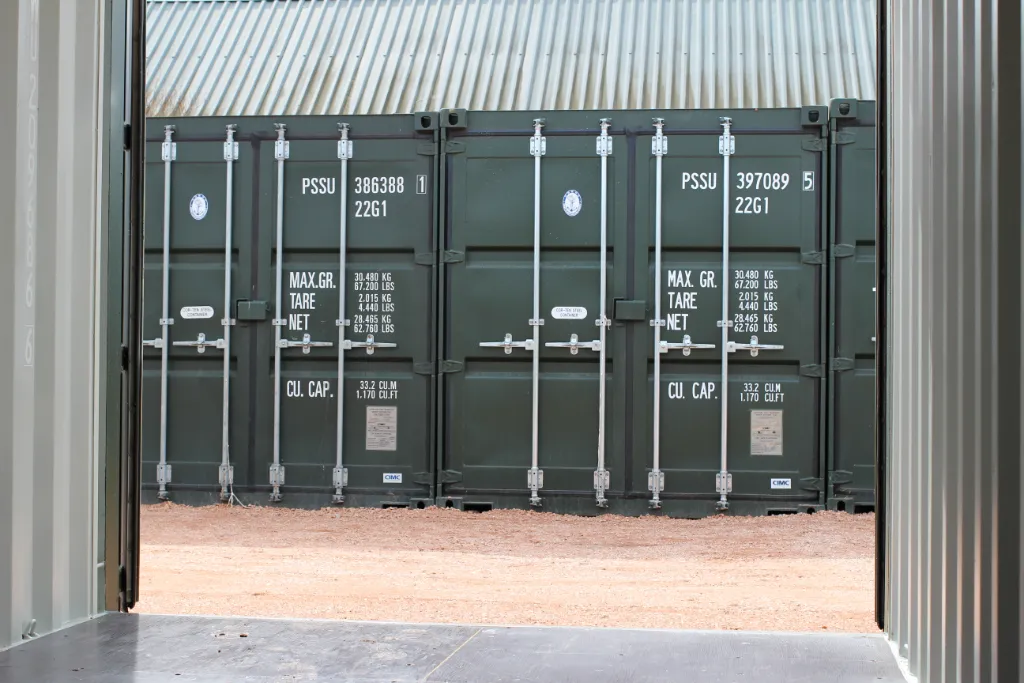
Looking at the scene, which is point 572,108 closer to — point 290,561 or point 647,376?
point 647,376

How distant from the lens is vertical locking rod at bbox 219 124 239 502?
10.3 m

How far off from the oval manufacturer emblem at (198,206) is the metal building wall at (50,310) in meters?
5.62

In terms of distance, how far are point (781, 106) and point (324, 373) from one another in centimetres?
462

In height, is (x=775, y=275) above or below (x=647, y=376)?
above

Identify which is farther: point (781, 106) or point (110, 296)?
point (781, 106)

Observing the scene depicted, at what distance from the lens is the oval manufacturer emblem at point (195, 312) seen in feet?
34.3

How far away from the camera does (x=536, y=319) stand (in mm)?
9938

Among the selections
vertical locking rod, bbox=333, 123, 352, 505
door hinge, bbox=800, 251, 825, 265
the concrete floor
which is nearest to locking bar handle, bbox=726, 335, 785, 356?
door hinge, bbox=800, 251, 825, 265

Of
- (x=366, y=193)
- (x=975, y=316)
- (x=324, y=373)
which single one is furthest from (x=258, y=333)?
(x=975, y=316)

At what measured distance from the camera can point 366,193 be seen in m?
10.2

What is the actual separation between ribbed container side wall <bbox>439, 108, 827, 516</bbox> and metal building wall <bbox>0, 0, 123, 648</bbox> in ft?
17.6

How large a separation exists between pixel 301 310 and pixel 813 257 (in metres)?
4.26

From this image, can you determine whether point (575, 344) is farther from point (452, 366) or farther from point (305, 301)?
point (305, 301)

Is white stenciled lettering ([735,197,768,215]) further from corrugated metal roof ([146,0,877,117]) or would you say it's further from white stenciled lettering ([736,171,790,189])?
corrugated metal roof ([146,0,877,117])
